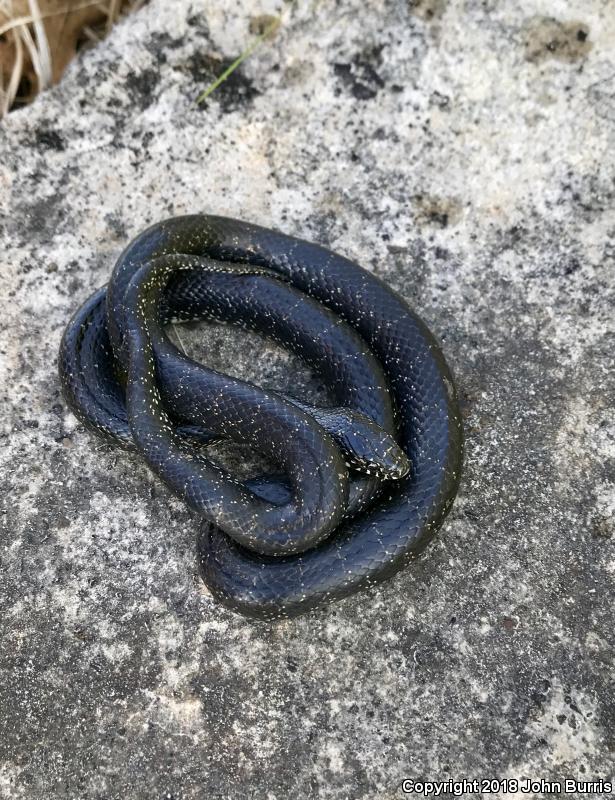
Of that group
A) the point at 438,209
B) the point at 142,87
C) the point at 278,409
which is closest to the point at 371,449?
the point at 278,409

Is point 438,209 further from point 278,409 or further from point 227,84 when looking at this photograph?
point 278,409

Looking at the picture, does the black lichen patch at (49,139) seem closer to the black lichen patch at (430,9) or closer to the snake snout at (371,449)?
the black lichen patch at (430,9)

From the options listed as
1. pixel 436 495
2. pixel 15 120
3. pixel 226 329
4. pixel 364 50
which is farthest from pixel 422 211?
pixel 15 120

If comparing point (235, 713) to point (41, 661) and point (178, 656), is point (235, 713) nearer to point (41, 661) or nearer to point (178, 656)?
point (178, 656)

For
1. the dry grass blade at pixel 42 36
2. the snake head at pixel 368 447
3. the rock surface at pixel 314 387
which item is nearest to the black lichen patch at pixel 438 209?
the rock surface at pixel 314 387

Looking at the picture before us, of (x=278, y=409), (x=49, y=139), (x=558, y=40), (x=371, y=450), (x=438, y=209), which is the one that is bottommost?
(x=371, y=450)

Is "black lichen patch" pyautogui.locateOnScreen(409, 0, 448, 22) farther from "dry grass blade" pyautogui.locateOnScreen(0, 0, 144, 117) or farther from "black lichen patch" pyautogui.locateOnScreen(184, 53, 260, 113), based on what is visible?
"dry grass blade" pyautogui.locateOnScreen(0, 0, 144, 117)

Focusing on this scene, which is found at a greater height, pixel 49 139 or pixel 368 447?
pixel 49 139
